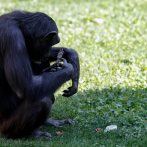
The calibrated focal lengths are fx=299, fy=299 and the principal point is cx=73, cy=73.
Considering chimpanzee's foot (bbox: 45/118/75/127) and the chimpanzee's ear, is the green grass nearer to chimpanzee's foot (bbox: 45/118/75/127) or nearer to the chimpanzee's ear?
chimpanzee's foot (bbox: 45/118/75/127)

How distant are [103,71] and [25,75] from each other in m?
2.99

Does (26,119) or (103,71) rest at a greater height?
(26,119)

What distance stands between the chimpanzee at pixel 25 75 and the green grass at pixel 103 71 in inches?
11.5

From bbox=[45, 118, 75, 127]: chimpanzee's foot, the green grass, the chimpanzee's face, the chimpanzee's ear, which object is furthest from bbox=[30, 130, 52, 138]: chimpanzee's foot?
the chimpanzee's ear

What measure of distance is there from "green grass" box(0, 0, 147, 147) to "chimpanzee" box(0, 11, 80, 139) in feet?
0.96

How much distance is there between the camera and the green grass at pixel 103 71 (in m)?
4.47

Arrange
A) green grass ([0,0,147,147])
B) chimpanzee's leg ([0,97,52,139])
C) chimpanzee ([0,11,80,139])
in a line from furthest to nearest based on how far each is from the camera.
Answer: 1. green grass ([0,0,147,147])
2. chimpanzee's leg ([0,97,52,139])
3. chimpanzee ([0,11,80,139])

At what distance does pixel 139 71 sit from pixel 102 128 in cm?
221

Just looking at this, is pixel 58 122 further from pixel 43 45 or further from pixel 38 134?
pixel 43 45

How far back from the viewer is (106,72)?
21.3 feet

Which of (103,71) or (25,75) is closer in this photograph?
(25,75)

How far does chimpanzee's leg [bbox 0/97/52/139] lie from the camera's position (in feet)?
13.9

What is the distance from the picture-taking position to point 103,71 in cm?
658

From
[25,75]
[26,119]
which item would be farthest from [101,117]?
[25,75]
